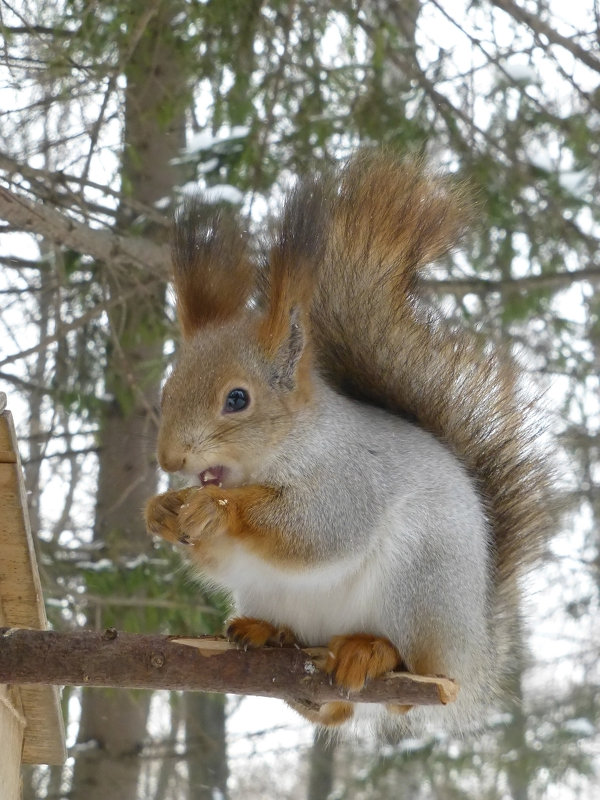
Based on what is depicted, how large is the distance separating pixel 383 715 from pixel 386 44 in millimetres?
2314

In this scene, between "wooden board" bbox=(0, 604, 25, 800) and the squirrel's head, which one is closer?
the squirrel's head

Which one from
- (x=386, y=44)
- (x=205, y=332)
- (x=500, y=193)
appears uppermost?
(x=386, y=44)

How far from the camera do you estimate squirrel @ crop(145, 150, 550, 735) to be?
5.95 feet

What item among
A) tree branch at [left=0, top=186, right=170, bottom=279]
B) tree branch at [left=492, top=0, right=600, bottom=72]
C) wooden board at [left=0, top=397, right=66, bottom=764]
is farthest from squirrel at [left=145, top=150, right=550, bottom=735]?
tree branch at [left=492, top=0, right=600, bottom=72]

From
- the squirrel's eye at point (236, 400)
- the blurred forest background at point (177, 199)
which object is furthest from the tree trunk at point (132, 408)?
the squirrel's eye at point (236, 400)

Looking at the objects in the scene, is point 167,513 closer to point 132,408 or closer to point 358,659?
point 358,659

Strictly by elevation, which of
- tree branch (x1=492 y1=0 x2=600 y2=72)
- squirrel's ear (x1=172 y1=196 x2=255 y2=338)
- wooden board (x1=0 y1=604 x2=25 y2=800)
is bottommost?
wooden board (x1=0 y1=604 x2=25 y2=800)

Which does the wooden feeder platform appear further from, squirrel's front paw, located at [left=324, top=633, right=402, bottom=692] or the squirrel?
squirrel's front paw, located at [left=324, top=633, right=402, bottom=692]

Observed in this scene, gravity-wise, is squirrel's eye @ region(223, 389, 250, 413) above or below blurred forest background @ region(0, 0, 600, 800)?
below

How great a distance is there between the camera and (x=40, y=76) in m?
2.70

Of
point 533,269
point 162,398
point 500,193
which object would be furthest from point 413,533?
point 533,269

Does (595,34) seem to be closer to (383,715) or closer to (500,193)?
(500,193)

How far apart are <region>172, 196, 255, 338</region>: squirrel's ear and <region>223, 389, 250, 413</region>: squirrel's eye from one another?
265mm

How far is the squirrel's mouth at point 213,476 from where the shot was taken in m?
1.86
